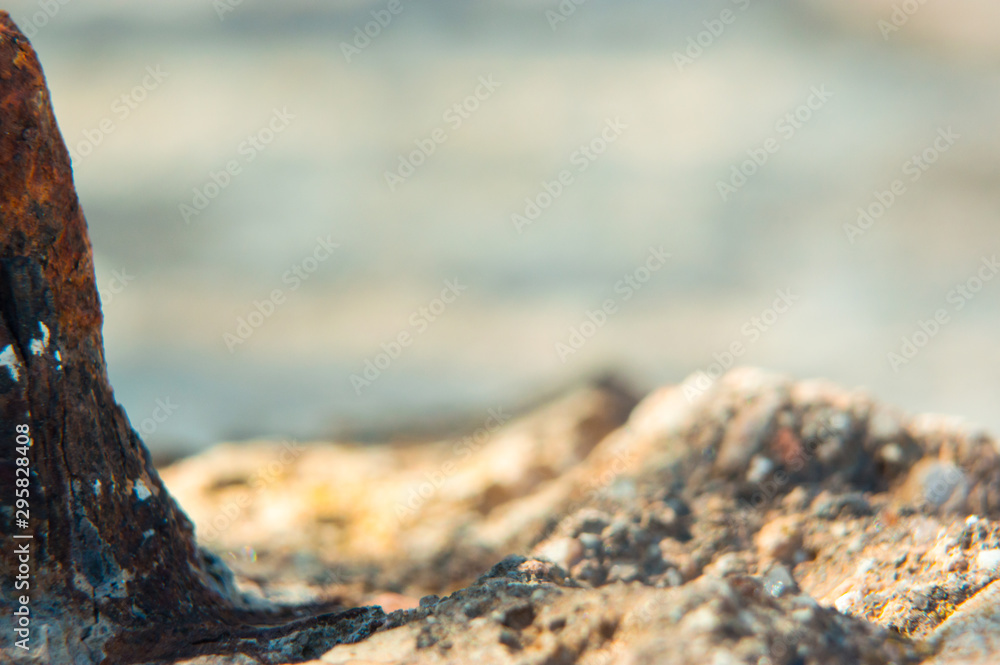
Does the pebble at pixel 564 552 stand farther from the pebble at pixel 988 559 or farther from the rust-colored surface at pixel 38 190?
the rust-colored surface at pixel 38 190

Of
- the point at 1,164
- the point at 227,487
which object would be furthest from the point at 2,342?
the point at 227,487

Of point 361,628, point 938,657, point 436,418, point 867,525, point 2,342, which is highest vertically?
point 436,418

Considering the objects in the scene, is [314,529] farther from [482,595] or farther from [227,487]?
[482,595]

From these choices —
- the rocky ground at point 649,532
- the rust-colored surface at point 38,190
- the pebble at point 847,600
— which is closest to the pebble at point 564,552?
the rocky ground at point 649,532

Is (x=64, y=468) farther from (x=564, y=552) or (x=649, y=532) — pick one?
(x=649, y=532)

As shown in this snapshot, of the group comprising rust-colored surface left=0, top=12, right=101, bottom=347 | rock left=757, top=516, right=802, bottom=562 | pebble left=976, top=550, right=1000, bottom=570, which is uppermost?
rust-colored surface left=0, top=12, right=101, bottom=347

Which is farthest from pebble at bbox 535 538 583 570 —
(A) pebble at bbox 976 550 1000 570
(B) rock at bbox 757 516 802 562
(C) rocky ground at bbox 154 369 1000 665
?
(A) pebble at bbox 976 550 1000 570

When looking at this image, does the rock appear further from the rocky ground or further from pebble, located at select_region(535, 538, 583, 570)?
pebble, located at select_region(535, 538, 583, 570)

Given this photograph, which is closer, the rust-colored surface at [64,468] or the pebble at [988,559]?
the rust-colored surface at [64,468]
